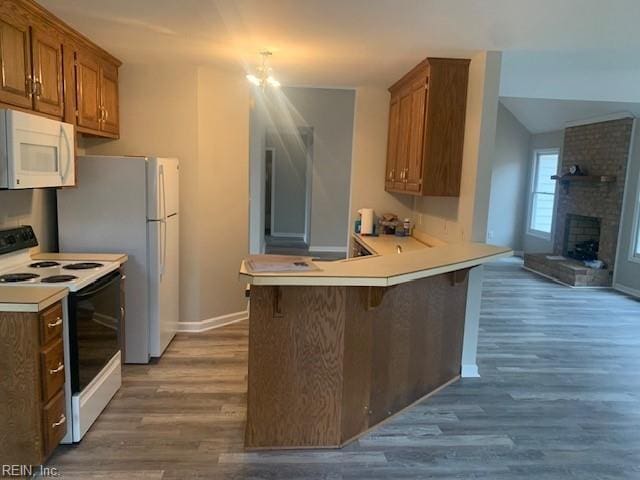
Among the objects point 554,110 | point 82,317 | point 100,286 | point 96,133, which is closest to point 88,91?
point 96,133

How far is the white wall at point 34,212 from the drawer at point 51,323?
0.89 m

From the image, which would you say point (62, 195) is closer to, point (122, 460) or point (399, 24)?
point (122, 460)

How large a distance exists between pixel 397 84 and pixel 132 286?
3.02m

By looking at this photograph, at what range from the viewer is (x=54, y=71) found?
2.92 m

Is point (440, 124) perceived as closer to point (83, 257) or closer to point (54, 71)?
point (54, 71)

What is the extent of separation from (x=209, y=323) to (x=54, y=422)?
6.97ft

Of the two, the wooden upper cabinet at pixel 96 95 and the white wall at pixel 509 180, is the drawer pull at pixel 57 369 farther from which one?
the white wall at pixel 509 180

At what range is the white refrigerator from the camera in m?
3.42

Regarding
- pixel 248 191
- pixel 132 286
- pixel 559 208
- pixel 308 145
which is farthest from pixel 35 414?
pixel 559 208

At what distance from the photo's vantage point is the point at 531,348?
4.28 meters

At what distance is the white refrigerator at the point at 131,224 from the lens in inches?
135

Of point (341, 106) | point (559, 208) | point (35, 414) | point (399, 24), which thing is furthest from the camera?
point (341, 106)

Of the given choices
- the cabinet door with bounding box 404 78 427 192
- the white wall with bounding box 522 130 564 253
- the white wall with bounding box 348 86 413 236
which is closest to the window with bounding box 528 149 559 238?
the white wall with bounding box 522 130 564 253

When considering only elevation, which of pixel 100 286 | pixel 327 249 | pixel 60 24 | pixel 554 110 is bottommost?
pixel 327 249
